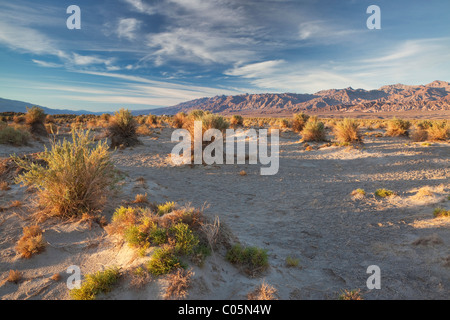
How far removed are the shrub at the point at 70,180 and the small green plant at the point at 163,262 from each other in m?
2.47

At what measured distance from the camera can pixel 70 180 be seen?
4.53 m

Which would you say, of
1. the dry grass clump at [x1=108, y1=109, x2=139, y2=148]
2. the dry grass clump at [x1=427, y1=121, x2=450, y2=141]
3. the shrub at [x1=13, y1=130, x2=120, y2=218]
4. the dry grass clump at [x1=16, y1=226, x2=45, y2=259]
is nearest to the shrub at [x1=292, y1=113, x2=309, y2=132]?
the dry grass clump at [x1=427, y1=121, x2=450, y2=141]

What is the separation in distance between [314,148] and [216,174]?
842cm

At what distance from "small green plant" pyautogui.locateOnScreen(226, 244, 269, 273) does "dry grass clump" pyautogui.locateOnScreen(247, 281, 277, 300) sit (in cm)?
43

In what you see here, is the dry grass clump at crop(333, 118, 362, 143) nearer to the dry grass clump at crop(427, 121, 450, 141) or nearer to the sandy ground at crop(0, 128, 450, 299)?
the dry grass clump at crop(427, 121, 450, 141)

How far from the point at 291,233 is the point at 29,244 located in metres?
4.70

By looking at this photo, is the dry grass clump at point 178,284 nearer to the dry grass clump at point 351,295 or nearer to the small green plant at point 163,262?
the small green plant at point 163,262

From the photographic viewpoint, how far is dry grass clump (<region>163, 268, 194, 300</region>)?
2648 millimetres

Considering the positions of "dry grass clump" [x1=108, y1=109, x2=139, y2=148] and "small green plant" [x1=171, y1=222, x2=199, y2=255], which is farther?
"dry grass clump" [x1=108, y1=109, x2=139, y2=148]

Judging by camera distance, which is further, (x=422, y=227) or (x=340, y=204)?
(x=340, y=204)

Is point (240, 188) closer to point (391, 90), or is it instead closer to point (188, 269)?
point (188, 269)

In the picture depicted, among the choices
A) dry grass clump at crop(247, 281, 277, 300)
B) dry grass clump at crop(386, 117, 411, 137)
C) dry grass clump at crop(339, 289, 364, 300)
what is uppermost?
dry grass clump at crop(386, 117, 411, 137)

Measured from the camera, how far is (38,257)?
359 centimetres
